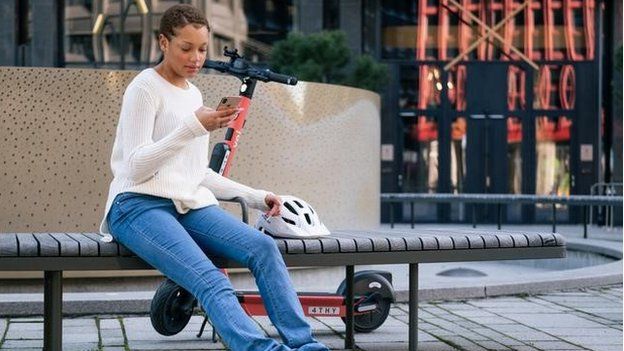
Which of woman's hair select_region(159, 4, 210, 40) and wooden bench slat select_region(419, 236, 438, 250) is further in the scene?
wooden bench slat select_region(419, 236, 438, 250)

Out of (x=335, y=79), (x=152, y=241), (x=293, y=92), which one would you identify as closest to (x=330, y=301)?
(x=152, y=241)

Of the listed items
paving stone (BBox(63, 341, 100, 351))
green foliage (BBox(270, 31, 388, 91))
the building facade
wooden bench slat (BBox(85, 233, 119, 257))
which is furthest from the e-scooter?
the building facade

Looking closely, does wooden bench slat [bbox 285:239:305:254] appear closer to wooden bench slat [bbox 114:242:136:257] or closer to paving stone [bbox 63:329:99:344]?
wooden bench slat [bbox 114:242:136:257]

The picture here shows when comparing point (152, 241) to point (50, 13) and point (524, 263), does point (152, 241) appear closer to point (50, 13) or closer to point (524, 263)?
point (524, 263)

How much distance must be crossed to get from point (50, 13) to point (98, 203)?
1754 cm

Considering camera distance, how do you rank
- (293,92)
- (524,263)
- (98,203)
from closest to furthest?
(98,203) → (293,92) → (524,263)

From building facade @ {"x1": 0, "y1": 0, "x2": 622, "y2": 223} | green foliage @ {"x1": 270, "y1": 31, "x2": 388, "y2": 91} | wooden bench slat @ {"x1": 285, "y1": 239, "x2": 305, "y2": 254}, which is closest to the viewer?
wooden bench slat @ {"x1": 285, "y1": 239, "x2": 305, "y2": 254}

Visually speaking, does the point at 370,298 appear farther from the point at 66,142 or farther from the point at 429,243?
the point at 66,142

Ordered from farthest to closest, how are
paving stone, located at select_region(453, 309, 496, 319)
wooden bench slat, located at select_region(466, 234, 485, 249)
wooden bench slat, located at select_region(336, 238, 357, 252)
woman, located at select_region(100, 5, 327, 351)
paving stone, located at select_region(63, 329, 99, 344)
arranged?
paving stone, located at select_region(453, 309, 496, 319)
paving stone, located at select_region(63, 329, 99, 344)
wooden bench slat, located at select_region(466, 234, 485, 249)
wooden bench slat, located at select_region(336, 238, 357, 252)
woman, located at select_region(100, 5, 327, 351)

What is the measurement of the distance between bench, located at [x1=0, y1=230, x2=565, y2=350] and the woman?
6.0 inches

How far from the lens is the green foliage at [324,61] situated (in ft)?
80.2

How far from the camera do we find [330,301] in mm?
6566

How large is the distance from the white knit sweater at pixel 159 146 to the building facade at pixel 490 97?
2080 cm

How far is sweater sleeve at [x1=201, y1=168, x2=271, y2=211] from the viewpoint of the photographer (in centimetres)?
556
